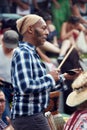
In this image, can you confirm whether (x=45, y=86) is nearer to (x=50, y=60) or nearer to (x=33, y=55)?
(x=33, y=55)

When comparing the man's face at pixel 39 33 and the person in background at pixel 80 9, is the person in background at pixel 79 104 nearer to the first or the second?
the man's face at pixel 39 33

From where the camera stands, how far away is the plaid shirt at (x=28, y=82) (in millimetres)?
5023

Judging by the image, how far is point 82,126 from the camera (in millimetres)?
4820

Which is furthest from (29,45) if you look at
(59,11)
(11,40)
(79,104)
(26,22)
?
(59,11)

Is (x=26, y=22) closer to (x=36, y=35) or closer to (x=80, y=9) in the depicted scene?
(x=36, y=35)

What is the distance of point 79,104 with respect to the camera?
4.90m

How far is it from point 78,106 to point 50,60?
5456mm

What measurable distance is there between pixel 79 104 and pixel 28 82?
0.46 meters

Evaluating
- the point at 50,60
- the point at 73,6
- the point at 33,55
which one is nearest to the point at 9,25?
the point at 50,60

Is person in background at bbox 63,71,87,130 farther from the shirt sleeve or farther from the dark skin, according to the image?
the dark skin

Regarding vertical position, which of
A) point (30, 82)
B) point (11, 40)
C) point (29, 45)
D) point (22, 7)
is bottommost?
point (22, 7)

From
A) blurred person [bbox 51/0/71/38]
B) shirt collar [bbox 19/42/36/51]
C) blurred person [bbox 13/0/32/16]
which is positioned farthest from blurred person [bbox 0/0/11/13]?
shirt collar [bbox 19/42/36/51]

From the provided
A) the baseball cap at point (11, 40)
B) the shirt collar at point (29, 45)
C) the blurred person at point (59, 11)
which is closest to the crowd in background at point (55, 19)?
the blurred person at point (59, 11)

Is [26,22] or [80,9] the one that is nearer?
[26,22]
